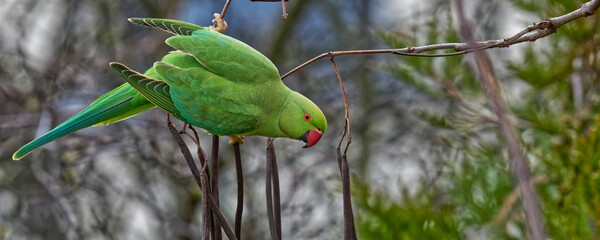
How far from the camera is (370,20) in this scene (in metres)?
4.46

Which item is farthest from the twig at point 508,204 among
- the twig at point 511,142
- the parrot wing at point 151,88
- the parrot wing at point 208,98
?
the twig at point 511,142

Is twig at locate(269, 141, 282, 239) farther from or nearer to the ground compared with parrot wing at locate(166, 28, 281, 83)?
nearer to the ground

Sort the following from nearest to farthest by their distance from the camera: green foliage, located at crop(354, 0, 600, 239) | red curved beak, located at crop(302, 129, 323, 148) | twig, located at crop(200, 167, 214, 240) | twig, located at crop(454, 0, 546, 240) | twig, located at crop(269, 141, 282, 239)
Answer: twig, located at crop(454, 0, 546, 240), twig, located at crop(200, 167, 214, 240), twig, located at crop(269, 141, 282, 239), red curved beak, located at crop(302, 129, 323, 148), green foliage, located at crop(354, 0, 600, 239)

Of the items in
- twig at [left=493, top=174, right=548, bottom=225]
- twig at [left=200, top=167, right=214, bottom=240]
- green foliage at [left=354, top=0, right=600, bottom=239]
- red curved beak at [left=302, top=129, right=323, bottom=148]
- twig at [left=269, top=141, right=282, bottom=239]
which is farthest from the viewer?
twig at [left=493, top=174, right=548, bottom=225]

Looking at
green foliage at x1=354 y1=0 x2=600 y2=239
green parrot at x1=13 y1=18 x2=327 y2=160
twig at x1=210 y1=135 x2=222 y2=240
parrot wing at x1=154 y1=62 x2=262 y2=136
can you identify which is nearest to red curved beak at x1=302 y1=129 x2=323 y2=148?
green parrot at x1=13 y1=18 x2=327 y2=160

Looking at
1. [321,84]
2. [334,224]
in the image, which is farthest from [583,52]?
[321,84]

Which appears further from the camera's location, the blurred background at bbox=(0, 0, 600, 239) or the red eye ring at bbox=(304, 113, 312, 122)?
the blurred background at bbox=(0, 0, 600, 239)

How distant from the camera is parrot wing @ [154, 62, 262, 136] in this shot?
1.20 meters

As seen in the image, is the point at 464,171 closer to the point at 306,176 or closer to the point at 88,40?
the point at 306,176

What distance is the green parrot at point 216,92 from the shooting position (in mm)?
1196

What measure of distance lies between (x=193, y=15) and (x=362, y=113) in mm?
1205

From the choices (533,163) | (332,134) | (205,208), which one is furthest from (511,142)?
(332,134)

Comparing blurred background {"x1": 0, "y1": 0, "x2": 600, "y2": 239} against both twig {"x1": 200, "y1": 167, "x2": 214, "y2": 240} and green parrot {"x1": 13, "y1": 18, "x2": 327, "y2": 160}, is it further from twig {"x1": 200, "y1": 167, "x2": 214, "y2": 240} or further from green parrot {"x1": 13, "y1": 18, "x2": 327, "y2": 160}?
twig {"x1": 200, "y1": 167, "x2": 214, "y2": 240}

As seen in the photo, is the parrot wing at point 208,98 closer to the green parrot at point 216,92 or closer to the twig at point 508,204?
the green parrot at point 216,92
